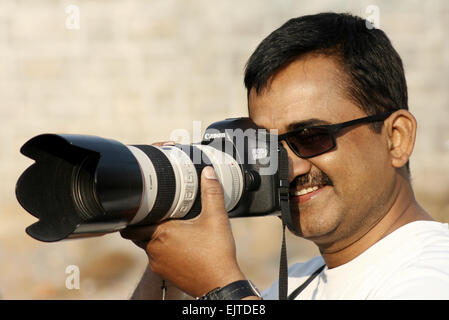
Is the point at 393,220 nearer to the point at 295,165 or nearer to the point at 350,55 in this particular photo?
the point at 295,165

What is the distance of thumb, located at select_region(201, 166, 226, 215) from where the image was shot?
1220mm

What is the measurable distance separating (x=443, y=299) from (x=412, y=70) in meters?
2.56

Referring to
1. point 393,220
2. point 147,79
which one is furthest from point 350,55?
point 147,79

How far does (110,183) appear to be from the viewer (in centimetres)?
107

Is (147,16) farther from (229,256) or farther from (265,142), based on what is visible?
(229,256)

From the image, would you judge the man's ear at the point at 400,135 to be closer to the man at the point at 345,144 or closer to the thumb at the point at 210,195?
the man at the point at 345,144

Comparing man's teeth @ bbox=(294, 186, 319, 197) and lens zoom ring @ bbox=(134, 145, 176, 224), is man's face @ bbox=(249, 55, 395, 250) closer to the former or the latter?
man's teeth @ bbox=(294, 186, 319, 197)

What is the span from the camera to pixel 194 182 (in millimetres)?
1226

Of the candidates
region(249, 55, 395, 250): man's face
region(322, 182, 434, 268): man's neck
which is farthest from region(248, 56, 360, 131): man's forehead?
region(322, 182, 434, 268): man's neck

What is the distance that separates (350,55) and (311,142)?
9.1 inches

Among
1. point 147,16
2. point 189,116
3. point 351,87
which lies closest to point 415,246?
point 351,87

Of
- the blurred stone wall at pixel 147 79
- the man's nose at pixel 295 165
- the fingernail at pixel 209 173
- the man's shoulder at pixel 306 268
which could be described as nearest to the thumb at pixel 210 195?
the fingernail at pixel 209 173

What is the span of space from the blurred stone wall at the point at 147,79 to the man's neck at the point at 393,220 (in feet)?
6.01
